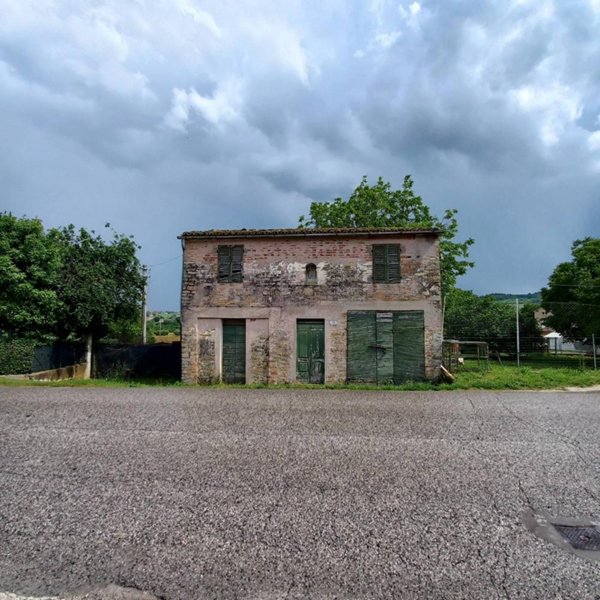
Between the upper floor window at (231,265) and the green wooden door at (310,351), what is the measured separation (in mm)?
2717

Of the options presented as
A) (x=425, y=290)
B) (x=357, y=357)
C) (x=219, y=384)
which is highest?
(x=425, y=290)

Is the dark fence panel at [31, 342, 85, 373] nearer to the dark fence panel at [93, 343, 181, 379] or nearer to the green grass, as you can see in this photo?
the dark fence panel at [93, 343, 181, 379]

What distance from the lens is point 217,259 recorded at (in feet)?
49.7

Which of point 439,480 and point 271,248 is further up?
point 271,248

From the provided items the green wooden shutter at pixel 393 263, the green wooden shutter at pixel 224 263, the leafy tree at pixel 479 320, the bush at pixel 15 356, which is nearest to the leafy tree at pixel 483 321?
the leafy tree at pixel 479 320

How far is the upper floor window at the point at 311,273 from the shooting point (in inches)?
577

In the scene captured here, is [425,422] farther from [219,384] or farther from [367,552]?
[219,384]

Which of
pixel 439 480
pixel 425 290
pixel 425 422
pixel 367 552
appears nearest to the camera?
pixel 367 552

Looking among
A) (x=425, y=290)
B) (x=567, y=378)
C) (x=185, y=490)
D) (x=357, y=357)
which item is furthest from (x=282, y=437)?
(x=567, y=378)

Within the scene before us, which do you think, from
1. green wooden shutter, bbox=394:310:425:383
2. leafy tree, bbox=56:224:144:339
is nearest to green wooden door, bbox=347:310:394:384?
green wooden shutter, bbox=394:310:425:383

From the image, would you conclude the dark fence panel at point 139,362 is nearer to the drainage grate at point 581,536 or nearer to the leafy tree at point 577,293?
the drainage grate at point 581,536

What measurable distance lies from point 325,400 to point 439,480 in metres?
6.03

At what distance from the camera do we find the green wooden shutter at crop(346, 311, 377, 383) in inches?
557

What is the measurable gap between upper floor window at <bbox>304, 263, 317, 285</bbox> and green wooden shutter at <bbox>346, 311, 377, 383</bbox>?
1.70 m
